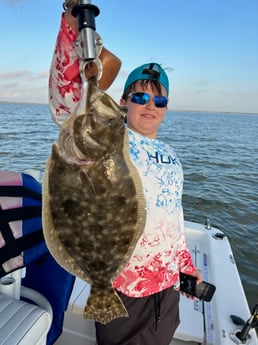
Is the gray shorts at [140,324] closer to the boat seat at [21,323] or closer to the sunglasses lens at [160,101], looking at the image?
the boat seat at [21,323]

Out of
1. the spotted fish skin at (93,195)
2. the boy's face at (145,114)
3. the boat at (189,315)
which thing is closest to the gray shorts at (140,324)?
the boat at (189,315)

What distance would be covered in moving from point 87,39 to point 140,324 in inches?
73.8

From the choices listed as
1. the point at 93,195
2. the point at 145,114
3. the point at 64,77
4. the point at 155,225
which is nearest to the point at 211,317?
the point at 155,225

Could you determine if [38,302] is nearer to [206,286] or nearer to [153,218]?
[153,218]

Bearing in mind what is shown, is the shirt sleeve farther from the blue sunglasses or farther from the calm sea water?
the calm sea water

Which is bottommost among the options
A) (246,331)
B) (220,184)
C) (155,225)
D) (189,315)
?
(220,184)

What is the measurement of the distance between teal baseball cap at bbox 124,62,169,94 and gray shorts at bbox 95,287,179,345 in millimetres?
1568

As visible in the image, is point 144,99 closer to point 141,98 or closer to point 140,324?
point 141,98

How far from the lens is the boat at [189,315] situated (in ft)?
6.05

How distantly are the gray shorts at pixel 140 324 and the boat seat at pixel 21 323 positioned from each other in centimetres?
46

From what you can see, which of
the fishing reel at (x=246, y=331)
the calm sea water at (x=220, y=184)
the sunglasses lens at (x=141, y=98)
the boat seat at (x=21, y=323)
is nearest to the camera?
the boat seat at (x=21, y=323)

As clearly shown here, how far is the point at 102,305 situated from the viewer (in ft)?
5.12

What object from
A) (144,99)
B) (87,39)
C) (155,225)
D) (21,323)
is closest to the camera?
(87,39)

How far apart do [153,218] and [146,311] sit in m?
0.70
